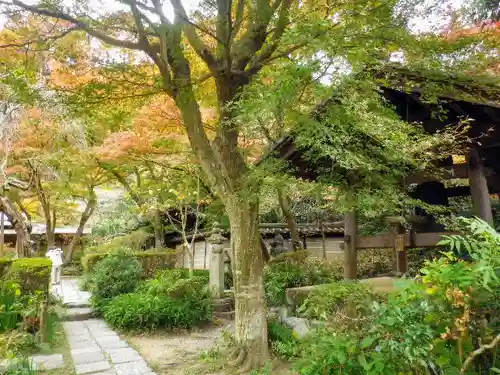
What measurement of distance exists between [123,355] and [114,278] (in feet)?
11.6

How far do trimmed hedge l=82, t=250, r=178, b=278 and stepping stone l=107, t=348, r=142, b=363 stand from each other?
610cm

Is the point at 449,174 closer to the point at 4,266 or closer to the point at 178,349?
the point at 178,349

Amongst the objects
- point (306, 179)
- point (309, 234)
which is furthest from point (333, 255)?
point (306, 179)

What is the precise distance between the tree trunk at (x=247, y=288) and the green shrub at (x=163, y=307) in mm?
2800

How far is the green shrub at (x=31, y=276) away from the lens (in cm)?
638

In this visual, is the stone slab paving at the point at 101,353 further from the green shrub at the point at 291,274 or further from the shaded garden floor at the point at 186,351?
the green shrub at the point at 291,274

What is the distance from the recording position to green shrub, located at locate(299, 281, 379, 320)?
4094mm

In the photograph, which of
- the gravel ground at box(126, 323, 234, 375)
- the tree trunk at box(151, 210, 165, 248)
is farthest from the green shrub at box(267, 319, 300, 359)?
the tree trunk at box(151, 210, 165, 248)

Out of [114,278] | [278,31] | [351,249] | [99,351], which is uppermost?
[278,31]

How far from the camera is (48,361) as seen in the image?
207 inches

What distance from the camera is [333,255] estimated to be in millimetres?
12250

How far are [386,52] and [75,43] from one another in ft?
13.8

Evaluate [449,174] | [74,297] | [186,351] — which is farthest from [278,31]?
[74,297]

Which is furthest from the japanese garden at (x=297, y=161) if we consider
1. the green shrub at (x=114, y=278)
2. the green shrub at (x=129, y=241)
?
the green shrub at (x=129, y=241)
